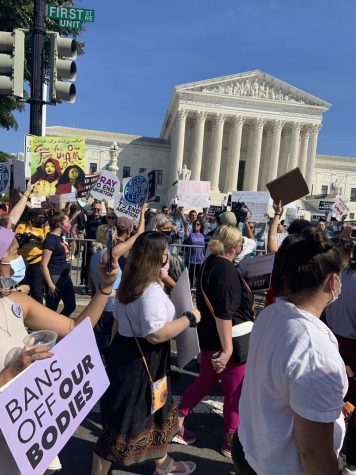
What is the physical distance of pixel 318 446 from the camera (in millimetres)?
1321

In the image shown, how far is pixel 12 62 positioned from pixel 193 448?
5074 millimetres

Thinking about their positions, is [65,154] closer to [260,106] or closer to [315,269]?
[315,269]

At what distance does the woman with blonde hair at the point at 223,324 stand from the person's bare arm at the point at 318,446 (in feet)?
5.71

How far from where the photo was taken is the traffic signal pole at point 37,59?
5.77 m

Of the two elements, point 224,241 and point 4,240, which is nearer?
point 4,240

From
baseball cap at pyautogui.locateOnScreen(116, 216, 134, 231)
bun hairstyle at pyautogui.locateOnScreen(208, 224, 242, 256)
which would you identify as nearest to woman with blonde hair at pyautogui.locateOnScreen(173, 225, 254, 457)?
bun hairstyle at pyautogui.locateOnScreen(208, 224, 242, 256)

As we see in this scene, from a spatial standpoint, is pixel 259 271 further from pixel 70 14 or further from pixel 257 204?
pixel 257 204

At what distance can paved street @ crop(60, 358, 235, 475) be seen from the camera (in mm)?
2973

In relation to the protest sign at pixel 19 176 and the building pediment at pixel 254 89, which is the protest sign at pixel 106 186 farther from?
the building pediment at pixel 254 89

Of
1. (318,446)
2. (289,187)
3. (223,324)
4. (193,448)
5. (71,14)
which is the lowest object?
(193,448)

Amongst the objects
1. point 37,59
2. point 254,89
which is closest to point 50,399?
point 37,59

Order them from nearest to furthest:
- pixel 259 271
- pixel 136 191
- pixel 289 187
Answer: pixel 259 271 < pixel 289 187 < pixel 136 191

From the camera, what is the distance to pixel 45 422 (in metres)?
1.64

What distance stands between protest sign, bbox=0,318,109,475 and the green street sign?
539cm
